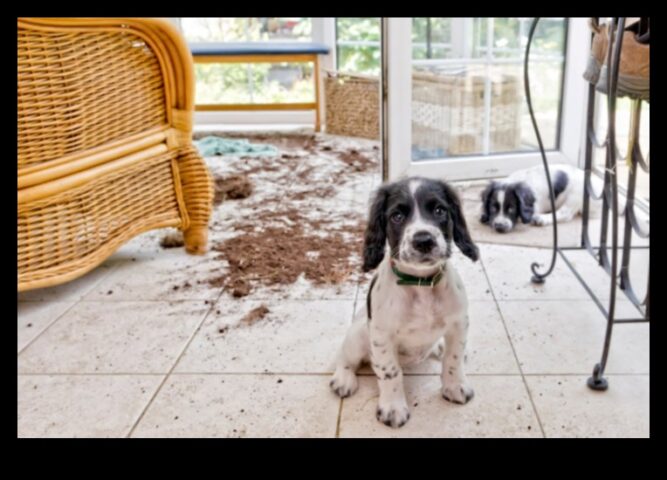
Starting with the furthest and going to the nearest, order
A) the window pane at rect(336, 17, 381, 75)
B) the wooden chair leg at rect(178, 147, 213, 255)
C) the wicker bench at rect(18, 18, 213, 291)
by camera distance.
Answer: the window pane at rect(336, 17, 381, 75)
the wooden chair leg at rect(178, 147, 213, 255)
the wicker bench at rect(18, 18, 213, 291)

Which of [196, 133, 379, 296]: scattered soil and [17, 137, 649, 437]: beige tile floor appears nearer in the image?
[17, 137, 649, 437]: beige tile floor

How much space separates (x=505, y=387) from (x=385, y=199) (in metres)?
0.60

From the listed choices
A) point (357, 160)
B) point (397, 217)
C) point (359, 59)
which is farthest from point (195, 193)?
point (359, 59)

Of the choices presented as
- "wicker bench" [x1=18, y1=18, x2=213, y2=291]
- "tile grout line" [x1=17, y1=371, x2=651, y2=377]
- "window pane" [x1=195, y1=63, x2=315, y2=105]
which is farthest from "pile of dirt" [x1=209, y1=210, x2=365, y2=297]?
"window pane" [x1=195, y1=63, x2=315, y2=105]

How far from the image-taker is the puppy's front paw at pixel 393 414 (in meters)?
1.49

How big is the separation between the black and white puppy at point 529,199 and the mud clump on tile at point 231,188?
55.3 inches

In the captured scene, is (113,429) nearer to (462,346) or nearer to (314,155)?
(462,346)

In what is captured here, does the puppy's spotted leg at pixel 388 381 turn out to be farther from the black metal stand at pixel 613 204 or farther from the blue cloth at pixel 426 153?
the blue cloth at pixel 426 153

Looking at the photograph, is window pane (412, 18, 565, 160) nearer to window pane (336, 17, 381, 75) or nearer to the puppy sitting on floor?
window pane (336, 17, 381, 75)

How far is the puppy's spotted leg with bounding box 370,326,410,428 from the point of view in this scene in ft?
4.90

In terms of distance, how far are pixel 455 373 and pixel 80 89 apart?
1606mm

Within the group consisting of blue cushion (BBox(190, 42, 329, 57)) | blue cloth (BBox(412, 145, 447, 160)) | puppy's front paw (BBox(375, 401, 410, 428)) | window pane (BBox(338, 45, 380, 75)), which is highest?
blue cushion (BBox(190, 42, 329, 57))

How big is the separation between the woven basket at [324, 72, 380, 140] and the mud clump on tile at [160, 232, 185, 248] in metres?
2.66

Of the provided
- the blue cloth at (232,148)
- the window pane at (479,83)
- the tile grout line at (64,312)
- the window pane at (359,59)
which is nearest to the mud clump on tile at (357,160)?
the blue cloth at (232,148)
